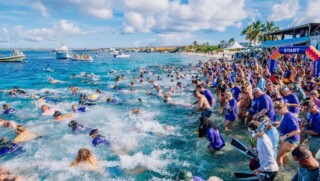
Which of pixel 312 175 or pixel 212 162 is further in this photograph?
pixel 212 162

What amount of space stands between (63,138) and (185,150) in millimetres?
5716

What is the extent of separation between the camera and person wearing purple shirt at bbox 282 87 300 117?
28.0 ft

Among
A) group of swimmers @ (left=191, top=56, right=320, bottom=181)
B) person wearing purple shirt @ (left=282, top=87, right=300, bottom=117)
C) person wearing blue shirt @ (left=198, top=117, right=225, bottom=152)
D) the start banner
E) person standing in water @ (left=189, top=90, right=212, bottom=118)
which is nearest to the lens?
group of swimmers @ (left=191, top=56, right=320, bottom=181)

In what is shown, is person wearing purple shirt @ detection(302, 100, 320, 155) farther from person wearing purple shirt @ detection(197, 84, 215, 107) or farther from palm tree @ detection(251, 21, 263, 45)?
palm tree @ detection(251, 21, 263, 45)

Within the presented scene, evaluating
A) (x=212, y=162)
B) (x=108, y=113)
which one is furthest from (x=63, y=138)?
(x=212, y=162)

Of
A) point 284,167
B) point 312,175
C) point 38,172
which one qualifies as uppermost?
point 312,175

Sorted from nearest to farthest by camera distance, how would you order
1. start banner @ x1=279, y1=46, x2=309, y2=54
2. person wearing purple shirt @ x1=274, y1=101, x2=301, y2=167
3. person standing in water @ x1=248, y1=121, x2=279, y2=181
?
person standing in water @ x1=248, y1=121, x2=279, y2=181 < person wearing purple shirt @ x1=274, y1=101, x2=301, y2=167 < start banner @ x1=279, y1=46, x2=309, y2=54

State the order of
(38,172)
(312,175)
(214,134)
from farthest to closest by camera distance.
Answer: (38,172) → (214,134) → (312,175)

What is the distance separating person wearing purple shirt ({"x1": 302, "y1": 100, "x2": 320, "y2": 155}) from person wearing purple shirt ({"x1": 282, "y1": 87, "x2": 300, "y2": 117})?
1.91 meters

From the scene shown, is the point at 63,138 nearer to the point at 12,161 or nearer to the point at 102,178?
the point at 12,161

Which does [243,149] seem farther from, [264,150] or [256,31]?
[256,31]

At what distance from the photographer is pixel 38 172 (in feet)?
28.0

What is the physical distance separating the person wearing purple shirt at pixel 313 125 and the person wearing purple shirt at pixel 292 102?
1914mm

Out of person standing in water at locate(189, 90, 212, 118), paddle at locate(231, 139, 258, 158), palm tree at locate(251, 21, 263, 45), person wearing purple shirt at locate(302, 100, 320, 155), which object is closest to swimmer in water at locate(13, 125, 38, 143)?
person standing in water at locate(189, 90, 212, 118)
